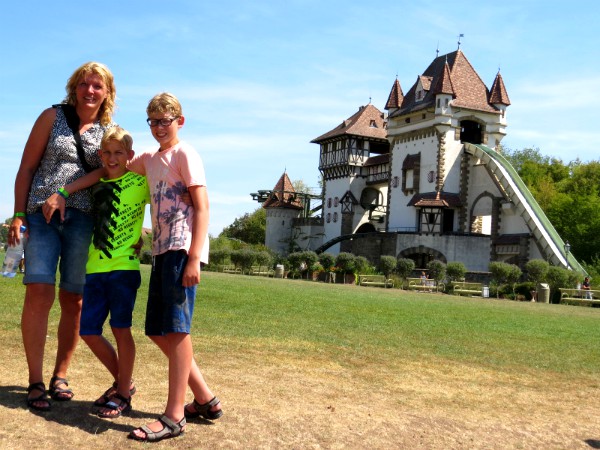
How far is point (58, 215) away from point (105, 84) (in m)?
1.04

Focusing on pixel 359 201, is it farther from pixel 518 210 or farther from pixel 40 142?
pixel 40 142

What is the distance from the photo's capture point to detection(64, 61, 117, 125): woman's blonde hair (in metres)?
5.83

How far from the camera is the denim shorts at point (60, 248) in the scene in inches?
217

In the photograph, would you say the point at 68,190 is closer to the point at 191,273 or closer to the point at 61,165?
the point at 61,165

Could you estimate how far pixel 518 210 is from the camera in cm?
5241

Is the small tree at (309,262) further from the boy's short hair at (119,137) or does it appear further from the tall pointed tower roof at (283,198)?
the boy's short hair at (119,137)

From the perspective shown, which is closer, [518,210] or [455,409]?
[455,409]

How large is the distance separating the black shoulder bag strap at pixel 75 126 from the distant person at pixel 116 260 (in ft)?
0.80

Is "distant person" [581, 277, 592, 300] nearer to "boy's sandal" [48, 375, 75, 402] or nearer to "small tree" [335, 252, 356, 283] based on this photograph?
"small tree" [335, 252, 356, 283]

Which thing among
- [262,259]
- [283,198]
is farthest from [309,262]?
[283,198]

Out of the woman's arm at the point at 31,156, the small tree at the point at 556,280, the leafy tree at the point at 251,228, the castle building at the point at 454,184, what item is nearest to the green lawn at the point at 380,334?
the woman's arm at the point at 31,156

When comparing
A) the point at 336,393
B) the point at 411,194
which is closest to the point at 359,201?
the point at 411,194

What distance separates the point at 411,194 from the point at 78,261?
5698cm

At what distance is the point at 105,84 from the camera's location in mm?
5887
